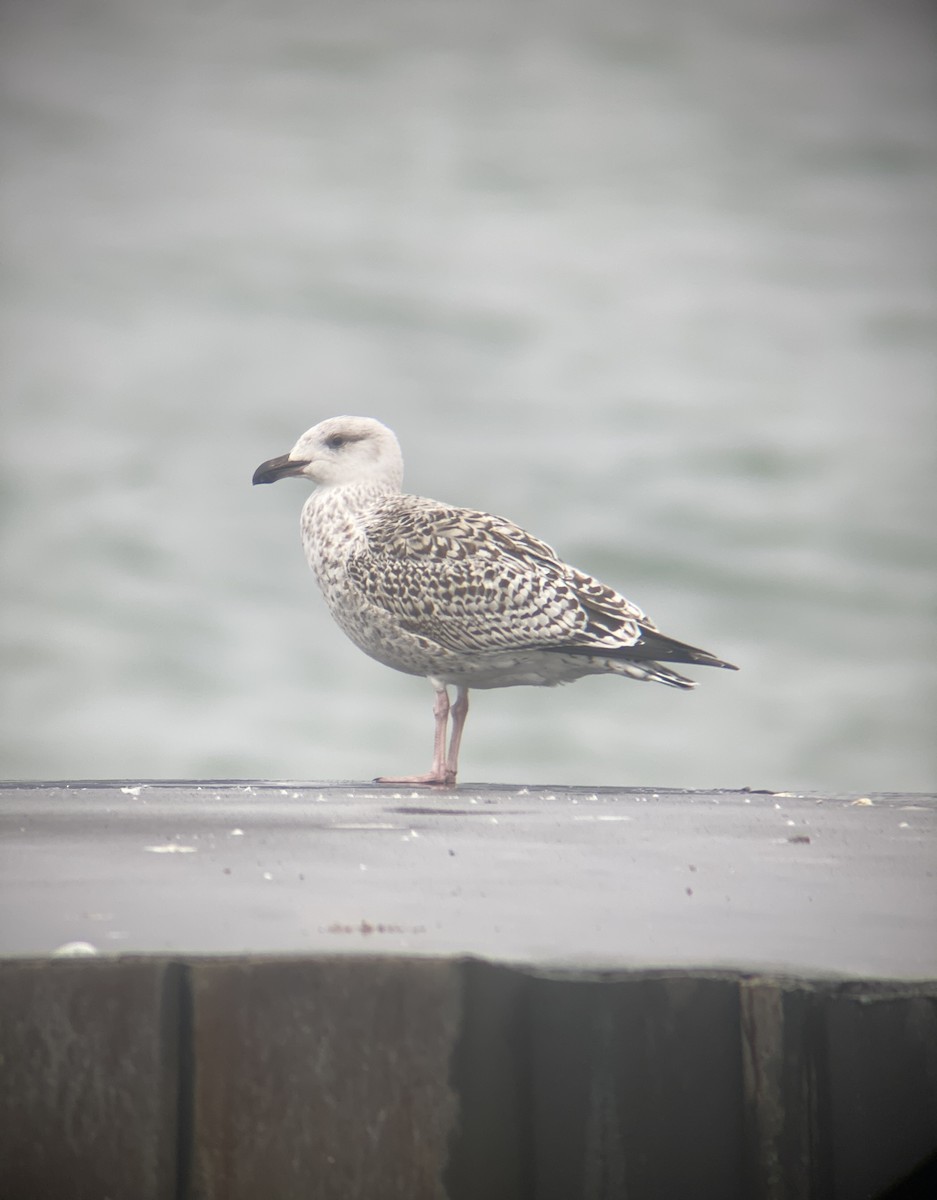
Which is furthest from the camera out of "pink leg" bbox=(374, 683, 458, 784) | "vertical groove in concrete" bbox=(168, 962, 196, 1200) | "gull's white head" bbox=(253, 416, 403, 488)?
"gull's white head" bbox=(253, 416, 403, 488)

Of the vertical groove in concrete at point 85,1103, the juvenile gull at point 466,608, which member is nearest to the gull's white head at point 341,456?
the juvenile gull at point 466,608

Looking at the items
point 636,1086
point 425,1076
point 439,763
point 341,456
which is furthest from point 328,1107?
point 341,456

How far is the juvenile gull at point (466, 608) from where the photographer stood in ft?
23.0

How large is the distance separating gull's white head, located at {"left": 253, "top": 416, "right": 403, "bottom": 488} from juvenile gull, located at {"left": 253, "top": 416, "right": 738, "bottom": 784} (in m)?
0.38

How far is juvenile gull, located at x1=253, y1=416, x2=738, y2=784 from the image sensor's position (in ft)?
23.0

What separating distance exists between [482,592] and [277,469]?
1.53 meters

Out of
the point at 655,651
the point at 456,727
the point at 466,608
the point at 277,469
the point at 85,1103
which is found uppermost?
the point at 277,469

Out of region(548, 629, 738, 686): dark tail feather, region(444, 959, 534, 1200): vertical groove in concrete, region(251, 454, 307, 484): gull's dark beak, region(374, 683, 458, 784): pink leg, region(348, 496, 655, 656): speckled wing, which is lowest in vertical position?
region(444, 959, 534, 1200): vertical groove in concrete

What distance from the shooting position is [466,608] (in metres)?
7.02

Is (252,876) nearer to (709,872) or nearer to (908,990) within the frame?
(709,872)

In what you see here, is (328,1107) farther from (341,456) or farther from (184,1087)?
(341,456)

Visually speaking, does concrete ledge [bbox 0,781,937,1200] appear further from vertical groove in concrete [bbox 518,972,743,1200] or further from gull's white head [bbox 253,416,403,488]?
gull's white head [bbox 253,416,403,488]

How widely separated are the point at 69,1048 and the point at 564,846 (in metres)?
1.87

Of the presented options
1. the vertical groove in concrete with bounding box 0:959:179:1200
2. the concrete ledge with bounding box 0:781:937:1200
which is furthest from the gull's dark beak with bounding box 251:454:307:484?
the vertical groove in concrete with bounding box 0:959:179:1200
